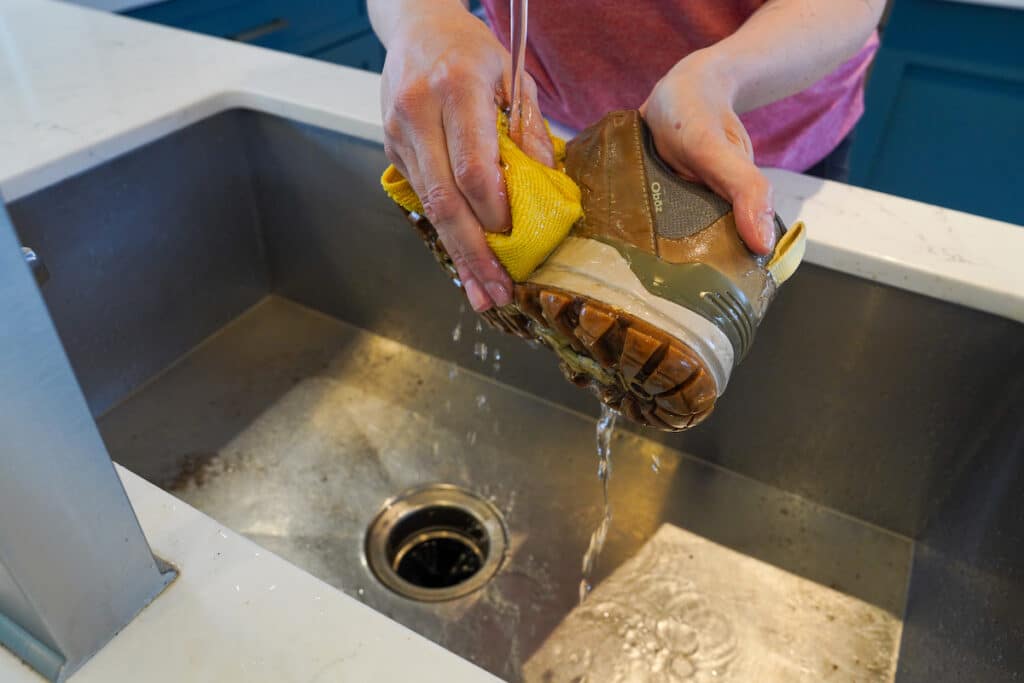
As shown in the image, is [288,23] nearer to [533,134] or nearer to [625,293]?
[533,134]

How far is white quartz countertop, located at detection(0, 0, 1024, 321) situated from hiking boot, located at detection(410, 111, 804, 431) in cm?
17

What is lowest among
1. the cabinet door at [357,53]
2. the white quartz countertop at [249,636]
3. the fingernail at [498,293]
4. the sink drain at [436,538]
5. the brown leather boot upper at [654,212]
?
the sink drain at [436,538]

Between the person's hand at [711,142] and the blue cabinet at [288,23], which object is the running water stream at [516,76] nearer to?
the person's hand at [711,142]

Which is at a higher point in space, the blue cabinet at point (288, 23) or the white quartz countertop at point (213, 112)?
the white quartz countertop at point (213, 112)

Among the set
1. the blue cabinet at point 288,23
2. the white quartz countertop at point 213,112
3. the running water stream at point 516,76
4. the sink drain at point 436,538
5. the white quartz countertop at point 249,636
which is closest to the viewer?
the white quartz countertop at point 249,636

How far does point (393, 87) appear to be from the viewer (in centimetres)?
44

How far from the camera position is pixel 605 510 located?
2.26 feet

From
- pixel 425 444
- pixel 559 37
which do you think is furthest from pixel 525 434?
pixel 559 37

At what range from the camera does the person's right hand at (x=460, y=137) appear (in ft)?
1.29

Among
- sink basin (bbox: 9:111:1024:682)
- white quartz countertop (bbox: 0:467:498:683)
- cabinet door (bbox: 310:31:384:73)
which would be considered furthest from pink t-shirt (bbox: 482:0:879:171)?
cabinet door (bbox: 310:31:384:73)

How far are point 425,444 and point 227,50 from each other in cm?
47

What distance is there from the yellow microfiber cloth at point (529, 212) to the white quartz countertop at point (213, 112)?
9.6 inches

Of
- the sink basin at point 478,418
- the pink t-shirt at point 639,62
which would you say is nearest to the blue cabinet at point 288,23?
the sink basin at point 478,418

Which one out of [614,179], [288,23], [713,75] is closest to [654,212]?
[614,179]
